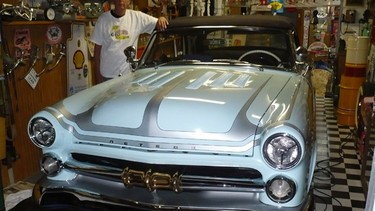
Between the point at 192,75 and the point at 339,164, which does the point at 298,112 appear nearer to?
the point at 192,75

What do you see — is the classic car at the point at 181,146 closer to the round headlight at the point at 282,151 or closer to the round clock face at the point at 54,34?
the round headlight at the point at 282,151

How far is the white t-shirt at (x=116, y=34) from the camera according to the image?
3597 mm

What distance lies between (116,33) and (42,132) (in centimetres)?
178

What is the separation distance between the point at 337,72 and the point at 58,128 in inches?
200

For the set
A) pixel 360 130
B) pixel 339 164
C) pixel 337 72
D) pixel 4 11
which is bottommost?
pixel 339 164

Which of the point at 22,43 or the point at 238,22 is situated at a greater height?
the point at 238,22

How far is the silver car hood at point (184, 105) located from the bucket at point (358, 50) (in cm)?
266

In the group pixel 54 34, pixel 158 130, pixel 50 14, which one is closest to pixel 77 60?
pixel 54 34

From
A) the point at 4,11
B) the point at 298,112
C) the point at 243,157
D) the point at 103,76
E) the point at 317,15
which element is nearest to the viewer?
the point at 243,157

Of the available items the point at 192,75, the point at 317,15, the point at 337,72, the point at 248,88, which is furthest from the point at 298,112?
the point at 317,15

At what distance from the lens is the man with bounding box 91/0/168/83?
3594mm

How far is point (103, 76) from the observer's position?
3.75m

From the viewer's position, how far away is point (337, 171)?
3.65m

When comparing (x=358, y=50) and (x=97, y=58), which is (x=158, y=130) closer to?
(x=97, y=58)
